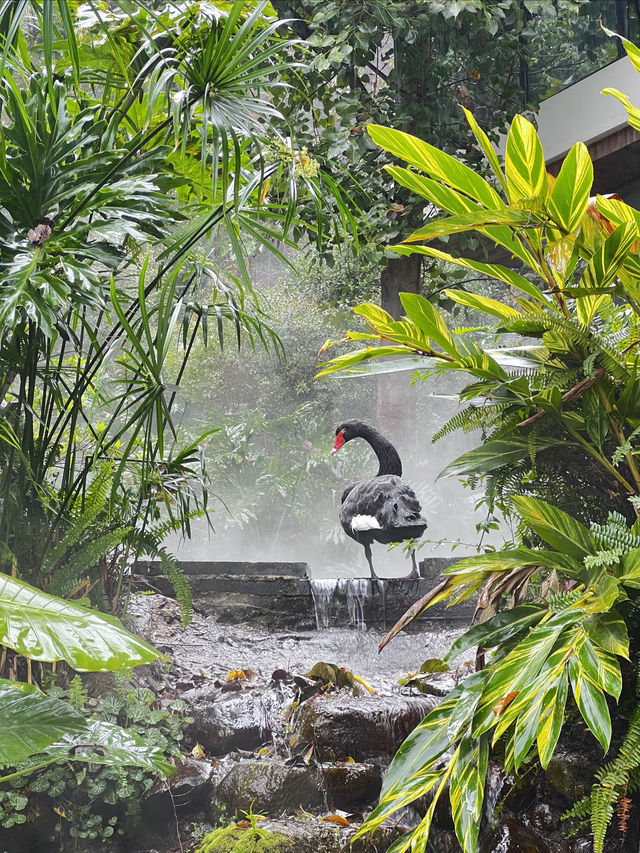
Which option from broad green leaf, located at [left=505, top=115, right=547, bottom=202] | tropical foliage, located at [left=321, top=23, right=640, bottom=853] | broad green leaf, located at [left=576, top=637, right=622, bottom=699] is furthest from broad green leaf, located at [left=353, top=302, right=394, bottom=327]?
broad green leaf, located at [left=576, top=637, right=622, bottom=699]

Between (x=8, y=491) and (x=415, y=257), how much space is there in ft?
9.76

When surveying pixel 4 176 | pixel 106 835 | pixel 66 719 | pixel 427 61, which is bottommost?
pixel 106 835

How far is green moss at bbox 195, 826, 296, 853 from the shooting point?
1.71 meters

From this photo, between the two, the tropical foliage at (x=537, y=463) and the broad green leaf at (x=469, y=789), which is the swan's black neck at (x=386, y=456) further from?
the broad green leaf at (x=469, y=789)

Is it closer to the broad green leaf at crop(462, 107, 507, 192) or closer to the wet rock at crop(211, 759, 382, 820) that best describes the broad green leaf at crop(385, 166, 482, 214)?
the broad green leaf at crop(462, 107, 507, 192)

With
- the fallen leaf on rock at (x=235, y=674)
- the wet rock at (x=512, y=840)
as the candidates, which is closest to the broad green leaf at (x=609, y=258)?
the wet rock at (x=512, y=840)

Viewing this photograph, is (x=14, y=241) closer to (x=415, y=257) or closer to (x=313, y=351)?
(x=415, y=257)

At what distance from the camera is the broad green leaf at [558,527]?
1100mm

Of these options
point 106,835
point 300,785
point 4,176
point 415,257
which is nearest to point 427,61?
point 415,257

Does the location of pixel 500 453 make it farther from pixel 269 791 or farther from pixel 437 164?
pixel 269 791

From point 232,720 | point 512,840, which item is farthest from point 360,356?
point 232,720

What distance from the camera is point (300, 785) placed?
200cm

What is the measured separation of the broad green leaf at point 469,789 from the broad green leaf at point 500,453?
0.45 meters

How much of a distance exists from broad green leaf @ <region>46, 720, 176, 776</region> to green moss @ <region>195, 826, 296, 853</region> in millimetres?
462
